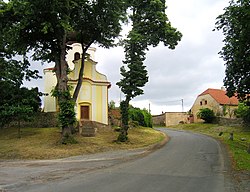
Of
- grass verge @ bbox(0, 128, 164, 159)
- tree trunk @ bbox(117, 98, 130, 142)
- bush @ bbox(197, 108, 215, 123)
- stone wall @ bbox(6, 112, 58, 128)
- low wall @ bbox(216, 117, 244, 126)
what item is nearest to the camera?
grass verge @ bbox(0, 128, 164, 159)

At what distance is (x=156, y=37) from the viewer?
28719mm

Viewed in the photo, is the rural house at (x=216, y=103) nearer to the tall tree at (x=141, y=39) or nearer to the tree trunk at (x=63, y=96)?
the tall tree at (x=141, y=39)

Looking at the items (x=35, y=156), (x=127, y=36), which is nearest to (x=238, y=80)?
(x=127, y=36)

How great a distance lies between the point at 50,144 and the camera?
965 inches

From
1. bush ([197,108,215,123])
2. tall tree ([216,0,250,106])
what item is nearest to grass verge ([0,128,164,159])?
tall tree ([216,0,250,106])

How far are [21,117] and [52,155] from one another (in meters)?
8.22

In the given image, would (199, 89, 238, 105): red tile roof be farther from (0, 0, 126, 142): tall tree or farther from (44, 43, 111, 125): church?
(0, 0, 126, 142): tall tree

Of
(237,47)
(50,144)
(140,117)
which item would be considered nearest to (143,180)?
(237,47)

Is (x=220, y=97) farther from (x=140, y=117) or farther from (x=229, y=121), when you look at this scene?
(x=140, y=117)

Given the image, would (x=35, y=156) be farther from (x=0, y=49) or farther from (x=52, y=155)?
(x=0, y=49)

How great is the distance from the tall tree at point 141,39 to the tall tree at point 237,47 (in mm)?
5690

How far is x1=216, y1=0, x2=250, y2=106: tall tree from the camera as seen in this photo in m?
16.1

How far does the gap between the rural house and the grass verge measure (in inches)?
967

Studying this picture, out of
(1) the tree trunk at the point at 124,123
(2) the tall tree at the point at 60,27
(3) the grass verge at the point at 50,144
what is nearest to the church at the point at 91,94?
(3) the grass verge at the point at 50,144
